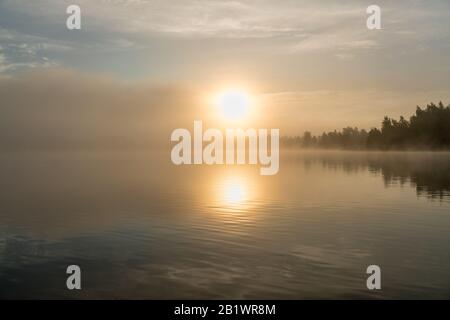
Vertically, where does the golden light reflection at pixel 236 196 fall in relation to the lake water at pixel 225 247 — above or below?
above

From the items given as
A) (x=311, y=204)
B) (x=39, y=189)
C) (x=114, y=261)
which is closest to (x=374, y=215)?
(x=311, y=204)

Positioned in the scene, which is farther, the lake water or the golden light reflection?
the golden light reflection

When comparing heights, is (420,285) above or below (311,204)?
below

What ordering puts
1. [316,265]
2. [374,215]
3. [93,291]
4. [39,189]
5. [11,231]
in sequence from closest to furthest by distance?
[93,291] < [316,265] < [11,231] < [374,215] < [39,189]

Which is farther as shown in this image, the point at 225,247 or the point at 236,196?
the point at 236,196

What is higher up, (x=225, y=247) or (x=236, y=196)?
(x=236, y=196)

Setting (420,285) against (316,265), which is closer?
(420,285)

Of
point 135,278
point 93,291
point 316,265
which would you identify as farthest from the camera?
point 316,265

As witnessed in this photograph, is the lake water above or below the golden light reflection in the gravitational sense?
below

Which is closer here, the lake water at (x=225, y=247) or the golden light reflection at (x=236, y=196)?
the lake water at (x=225, y=247)

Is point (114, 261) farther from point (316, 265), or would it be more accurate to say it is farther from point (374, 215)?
point (374, 215)

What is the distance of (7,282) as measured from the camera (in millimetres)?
28734
